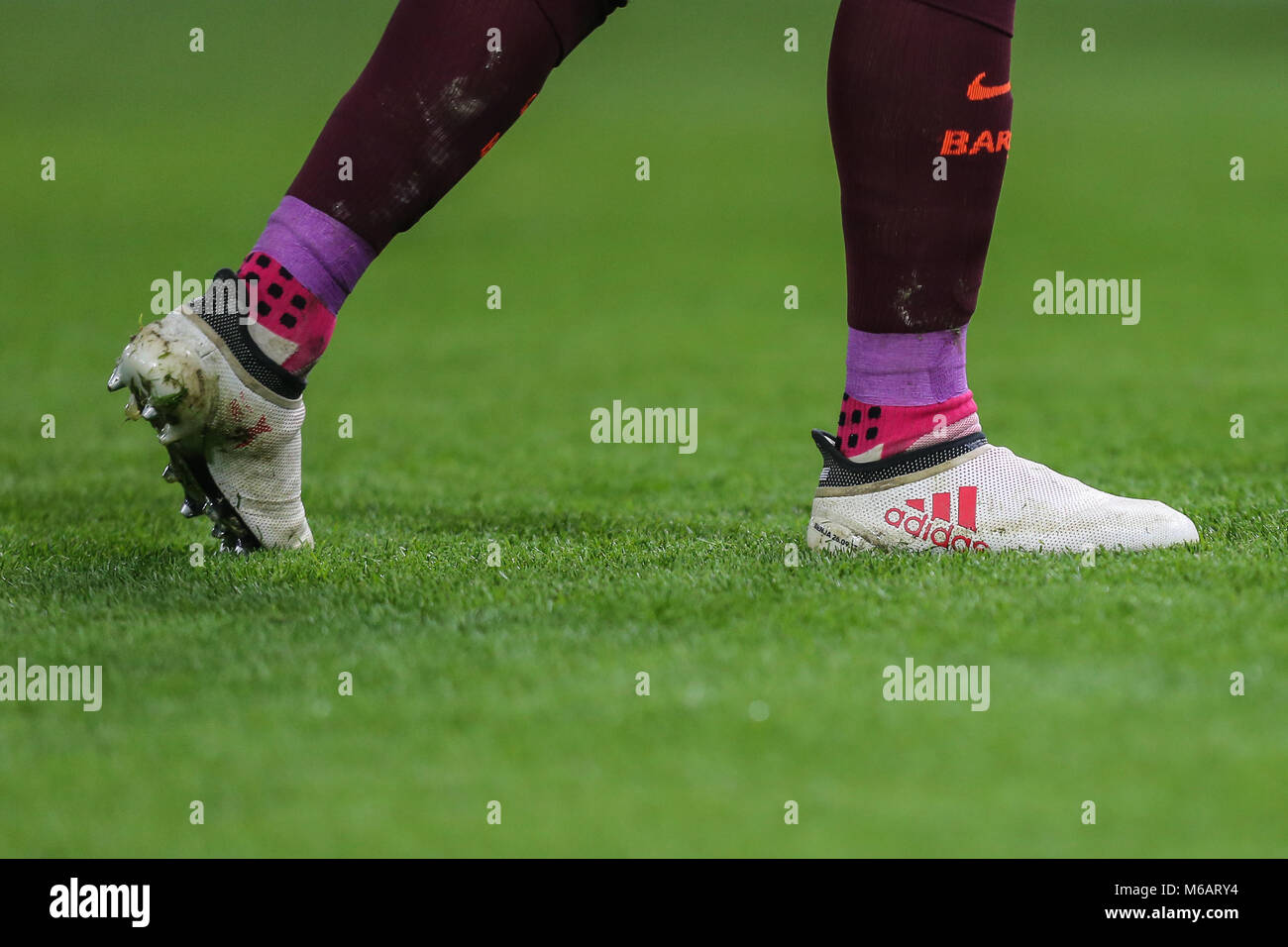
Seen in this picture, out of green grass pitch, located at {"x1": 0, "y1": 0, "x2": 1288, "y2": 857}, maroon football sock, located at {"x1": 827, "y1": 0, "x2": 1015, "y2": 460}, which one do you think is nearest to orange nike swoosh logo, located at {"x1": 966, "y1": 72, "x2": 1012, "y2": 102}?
maroon football sock, located at {"x1": 827, "y1": 0, "x2": 1015, "y2": 460}

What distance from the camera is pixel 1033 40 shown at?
14461mm

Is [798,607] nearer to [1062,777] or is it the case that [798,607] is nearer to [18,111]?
[1062,777]

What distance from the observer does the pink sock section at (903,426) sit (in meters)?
1.87

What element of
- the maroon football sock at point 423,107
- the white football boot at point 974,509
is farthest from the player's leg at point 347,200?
the white football boot at point 974,509

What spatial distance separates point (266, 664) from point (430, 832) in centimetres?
39

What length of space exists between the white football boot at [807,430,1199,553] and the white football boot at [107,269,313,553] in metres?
0.63

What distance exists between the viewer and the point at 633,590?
5.46ft

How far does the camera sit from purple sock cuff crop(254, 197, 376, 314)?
1788 mm

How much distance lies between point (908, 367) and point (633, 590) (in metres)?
0.44

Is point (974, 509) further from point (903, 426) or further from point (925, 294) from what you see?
point (925, 294)
